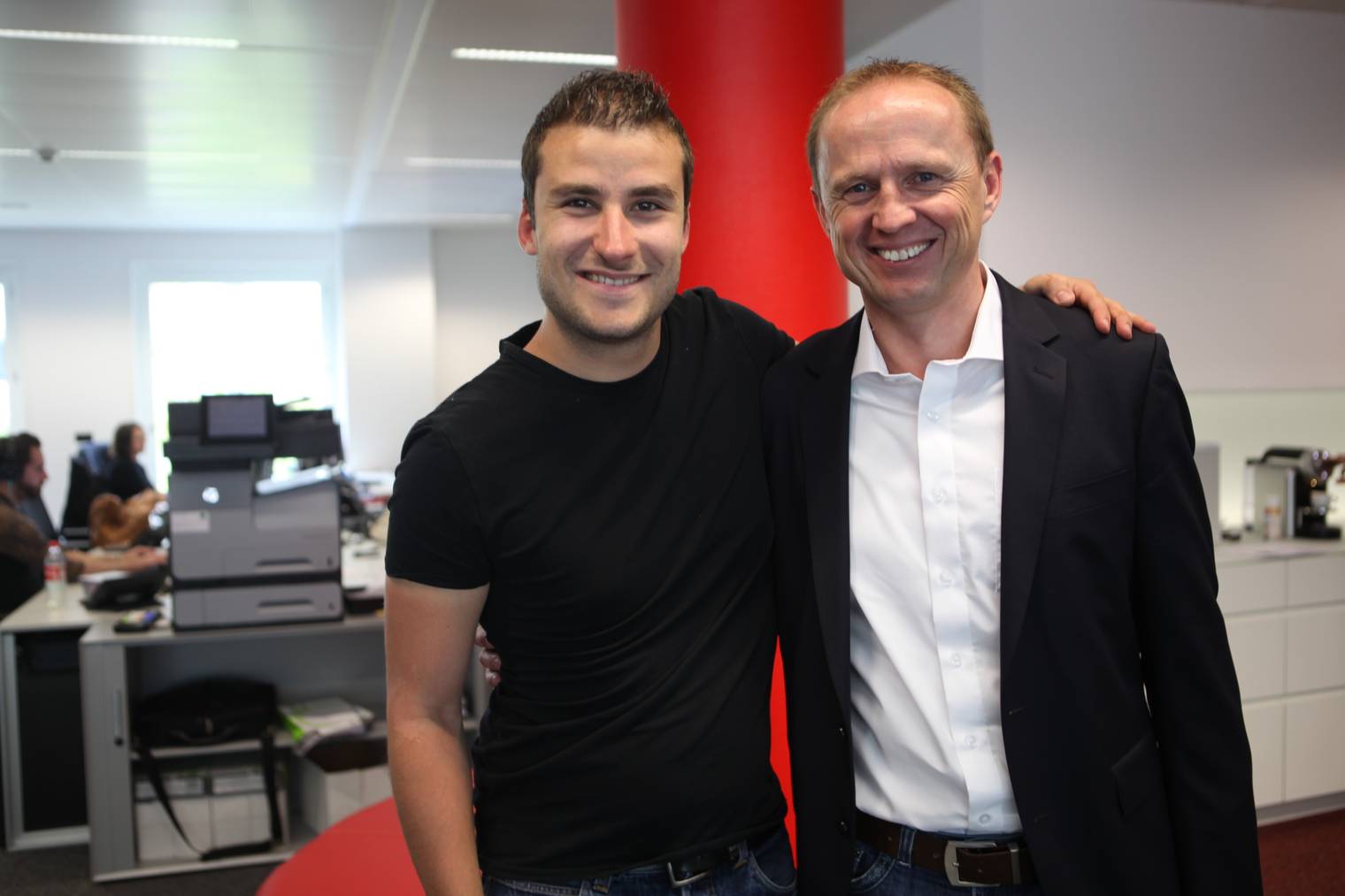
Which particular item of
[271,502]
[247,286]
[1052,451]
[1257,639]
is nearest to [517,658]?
[1052,451]

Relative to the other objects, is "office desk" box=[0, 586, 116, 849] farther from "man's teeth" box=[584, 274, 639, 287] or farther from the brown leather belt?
the brown leather belt

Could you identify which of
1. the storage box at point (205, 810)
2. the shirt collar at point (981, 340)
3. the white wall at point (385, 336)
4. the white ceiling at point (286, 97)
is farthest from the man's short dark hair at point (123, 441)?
the shirt collar at point (981, 340)

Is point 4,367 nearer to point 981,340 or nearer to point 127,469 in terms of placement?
point 127,469

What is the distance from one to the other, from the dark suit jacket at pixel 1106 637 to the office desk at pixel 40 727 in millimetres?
3679

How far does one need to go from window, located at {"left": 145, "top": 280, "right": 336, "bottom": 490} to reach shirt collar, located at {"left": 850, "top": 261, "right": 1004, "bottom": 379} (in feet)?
33.7

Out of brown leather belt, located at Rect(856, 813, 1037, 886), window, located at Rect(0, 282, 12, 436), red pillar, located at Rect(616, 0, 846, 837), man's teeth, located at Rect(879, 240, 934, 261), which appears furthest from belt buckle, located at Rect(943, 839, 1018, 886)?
window, located at Rect(0, 282, 12, 436)

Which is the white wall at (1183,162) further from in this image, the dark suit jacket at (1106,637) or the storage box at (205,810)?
the storage box at (205,810)

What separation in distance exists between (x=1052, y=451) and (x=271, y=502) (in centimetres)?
315

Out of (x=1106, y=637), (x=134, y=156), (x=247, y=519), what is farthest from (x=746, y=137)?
(x=134, y=156)

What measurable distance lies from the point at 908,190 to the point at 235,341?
35.8 feet

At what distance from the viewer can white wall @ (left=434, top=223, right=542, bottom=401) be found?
1086 cm

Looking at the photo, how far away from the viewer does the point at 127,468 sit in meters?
7.54

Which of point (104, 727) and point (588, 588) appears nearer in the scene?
point (588, 588)

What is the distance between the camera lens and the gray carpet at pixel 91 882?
3820mm
